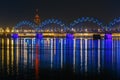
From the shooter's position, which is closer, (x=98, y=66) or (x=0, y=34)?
(x=98, y=66)

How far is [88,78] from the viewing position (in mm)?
17734

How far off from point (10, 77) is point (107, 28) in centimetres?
7829

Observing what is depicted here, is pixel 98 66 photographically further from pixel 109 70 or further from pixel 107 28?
pixel 107 28

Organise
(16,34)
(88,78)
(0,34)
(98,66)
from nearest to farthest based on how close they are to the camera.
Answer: (88,78)
(98,66)
(16,34)
(0,34)

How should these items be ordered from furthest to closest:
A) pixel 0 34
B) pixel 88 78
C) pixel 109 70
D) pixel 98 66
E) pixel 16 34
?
1. pixel 0 34
2. pixel 16 34
3. pixel 98 66
4. pixel 109 70
5. pixel 88 78

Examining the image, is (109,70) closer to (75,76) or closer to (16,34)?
(75,76)

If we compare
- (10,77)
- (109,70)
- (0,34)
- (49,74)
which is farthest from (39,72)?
(0,34)

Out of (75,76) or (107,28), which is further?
(107,28)

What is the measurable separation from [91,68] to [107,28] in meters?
74.4

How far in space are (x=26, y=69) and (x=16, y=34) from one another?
235ft

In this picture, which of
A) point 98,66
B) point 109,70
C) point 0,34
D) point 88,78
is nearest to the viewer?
point 88,78

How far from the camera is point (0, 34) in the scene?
10000cm

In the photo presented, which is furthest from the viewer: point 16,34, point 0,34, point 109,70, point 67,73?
point 0,34

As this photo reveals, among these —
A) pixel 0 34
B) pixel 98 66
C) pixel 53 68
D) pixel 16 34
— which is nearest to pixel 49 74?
pixel 53 68
